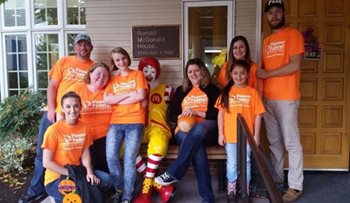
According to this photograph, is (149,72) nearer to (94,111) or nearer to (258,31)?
(94,111)

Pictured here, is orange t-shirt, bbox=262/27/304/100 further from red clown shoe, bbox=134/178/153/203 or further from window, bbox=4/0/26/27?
window, bbox=4/0/26/27

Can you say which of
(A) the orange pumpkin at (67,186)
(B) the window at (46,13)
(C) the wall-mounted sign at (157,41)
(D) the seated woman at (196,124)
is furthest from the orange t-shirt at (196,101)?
(B) the window at (46,13)

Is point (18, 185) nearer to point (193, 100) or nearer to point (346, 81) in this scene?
point (193, 100)

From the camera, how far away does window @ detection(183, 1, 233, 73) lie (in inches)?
151

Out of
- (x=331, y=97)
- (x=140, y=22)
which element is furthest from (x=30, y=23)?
(x=331, y=97)

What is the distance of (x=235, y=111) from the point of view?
3006mm

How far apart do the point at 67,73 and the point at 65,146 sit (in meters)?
0.89

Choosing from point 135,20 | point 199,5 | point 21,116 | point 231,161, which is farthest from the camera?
point 21,116

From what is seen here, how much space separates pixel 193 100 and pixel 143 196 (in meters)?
0.98

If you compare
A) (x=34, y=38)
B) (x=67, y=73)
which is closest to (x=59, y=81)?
(x=67, y=73)

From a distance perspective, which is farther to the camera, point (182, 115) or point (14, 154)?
point (14, 154)

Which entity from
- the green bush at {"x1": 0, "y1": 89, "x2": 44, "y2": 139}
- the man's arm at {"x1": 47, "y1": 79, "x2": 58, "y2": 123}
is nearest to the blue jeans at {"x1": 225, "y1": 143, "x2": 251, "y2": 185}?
the man's arm at {"x1": 47, "y1": 79, "x2": 58, "y2": 123}

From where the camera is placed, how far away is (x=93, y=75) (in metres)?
3.08

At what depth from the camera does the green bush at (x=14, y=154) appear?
4.45 meters
